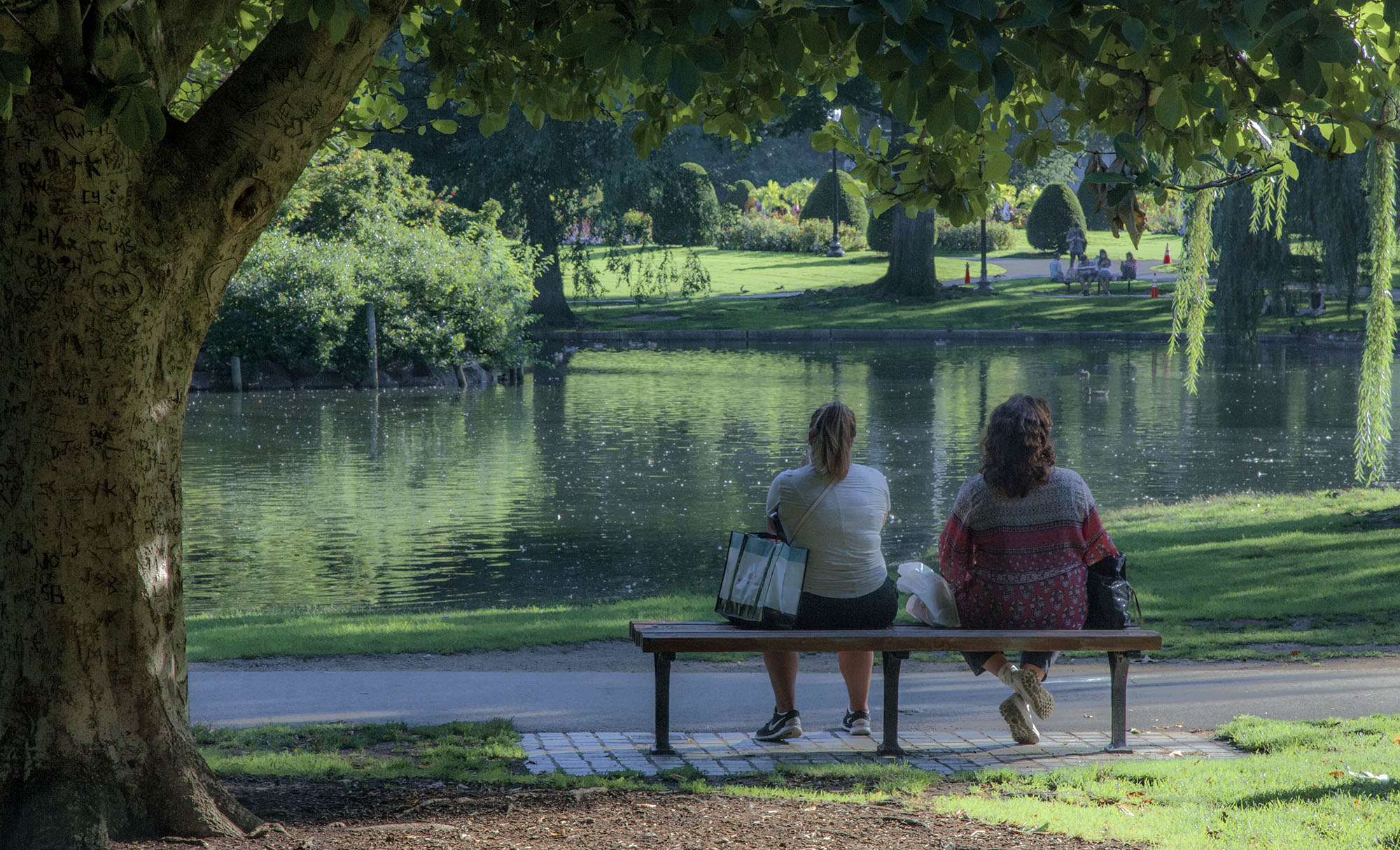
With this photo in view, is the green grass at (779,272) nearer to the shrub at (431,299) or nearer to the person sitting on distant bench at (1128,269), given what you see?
the person sitting on distant bench at (1128,269)

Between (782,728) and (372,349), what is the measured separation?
25.7 meters

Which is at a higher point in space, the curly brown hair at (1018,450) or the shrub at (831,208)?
the shrub at (831,208)

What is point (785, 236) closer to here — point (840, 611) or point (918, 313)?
point (918, 313)

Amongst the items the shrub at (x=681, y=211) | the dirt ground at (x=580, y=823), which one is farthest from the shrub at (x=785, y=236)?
the dirt ground at (x=580, y=823)

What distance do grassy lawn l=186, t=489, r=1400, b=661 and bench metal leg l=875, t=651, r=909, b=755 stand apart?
9.97 feet

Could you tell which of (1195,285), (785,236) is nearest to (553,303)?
(785,236)

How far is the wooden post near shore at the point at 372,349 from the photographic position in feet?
99.1

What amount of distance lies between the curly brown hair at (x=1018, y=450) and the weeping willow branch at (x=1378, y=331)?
2.87m

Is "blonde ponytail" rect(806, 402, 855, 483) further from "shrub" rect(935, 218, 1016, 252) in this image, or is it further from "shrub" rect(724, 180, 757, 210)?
"shrub" rect(724, 180, 757, 210)

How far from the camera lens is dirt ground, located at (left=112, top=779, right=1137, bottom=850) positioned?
418 cm

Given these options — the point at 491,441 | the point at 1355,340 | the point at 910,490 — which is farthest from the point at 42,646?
the point at 1355,340

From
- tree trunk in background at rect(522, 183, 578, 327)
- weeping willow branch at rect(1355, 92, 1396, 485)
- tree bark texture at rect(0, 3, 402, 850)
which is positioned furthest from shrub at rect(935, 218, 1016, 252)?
tree bark texture at rect(0, 3, 402, 850)

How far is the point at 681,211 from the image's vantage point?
132 ft

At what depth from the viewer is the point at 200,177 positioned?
4.13 meters
